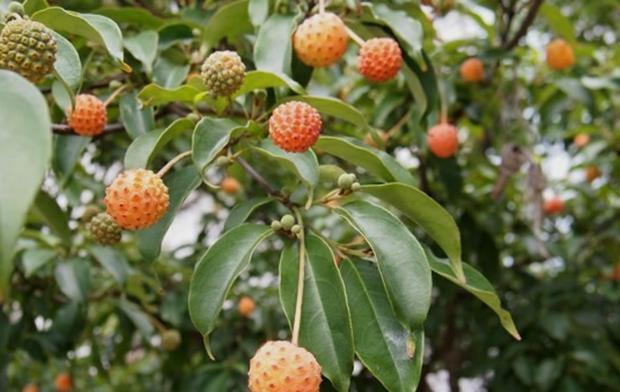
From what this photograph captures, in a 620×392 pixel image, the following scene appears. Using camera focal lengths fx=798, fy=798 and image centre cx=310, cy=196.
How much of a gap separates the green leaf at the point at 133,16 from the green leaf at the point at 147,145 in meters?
0.53

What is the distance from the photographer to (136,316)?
265 centimetres

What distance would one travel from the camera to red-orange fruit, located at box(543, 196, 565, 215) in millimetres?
3305

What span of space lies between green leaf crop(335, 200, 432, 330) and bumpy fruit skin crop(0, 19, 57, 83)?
1.79 feet

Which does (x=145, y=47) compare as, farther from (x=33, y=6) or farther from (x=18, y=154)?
(x=18, y=154)

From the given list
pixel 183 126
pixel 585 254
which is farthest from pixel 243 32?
pixel 585 254

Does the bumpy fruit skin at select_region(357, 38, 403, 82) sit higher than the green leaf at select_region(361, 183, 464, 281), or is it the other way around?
the bumpy fruit skin at select_region(357, 38, 403, 82)

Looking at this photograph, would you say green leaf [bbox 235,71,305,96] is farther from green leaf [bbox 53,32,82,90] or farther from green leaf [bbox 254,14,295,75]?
green leaf [bbox 53,32,82,90]

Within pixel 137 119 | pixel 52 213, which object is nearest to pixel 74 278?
pixel 52 213

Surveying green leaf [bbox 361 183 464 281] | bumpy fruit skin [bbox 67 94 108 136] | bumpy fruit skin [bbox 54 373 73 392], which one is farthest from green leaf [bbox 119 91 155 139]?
bumpy fruit skin [bbox 54 373 73 392]

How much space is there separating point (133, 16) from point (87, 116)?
469 mm

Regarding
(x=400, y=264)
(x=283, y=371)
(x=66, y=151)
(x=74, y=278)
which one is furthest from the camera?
(x=74, y=278)

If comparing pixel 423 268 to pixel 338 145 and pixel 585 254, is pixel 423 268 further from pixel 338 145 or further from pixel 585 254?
pixel 585 254

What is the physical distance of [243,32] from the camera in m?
1.84

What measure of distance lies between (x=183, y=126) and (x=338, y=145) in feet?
0.92
